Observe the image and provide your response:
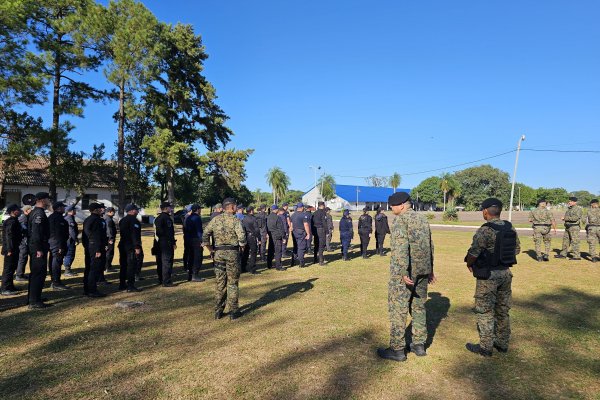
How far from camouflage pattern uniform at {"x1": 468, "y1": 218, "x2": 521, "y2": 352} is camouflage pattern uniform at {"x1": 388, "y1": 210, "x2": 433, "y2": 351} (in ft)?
2.44

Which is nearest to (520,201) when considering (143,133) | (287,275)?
(143,133)

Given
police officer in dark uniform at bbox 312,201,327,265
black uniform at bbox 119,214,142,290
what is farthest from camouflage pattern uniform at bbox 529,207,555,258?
black uniform at bbox 119,214,142,290

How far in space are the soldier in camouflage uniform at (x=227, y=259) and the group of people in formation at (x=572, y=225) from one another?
10.7m

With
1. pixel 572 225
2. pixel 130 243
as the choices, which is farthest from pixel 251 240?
pixel 572 225

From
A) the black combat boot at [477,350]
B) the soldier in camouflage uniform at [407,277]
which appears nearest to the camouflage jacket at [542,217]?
the black combat boot at [477,350]

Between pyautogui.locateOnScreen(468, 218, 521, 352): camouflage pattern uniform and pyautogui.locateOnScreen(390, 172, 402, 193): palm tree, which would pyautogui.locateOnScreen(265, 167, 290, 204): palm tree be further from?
pyautogui.locateOnScreen(468, 218, 521, 352): camouflage pattern uniform

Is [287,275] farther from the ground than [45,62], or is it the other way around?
[45,62]

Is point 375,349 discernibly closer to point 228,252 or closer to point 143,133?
point 228,252

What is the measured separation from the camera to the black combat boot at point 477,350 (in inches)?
184

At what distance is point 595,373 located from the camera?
4.22m

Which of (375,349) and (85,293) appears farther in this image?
(85,293)

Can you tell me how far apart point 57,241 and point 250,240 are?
482 centimetres

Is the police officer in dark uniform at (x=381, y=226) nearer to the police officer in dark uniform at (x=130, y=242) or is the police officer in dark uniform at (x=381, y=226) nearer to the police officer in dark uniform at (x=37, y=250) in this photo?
the police officer in dark uniform at (x=130, y=242)

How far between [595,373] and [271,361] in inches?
154
